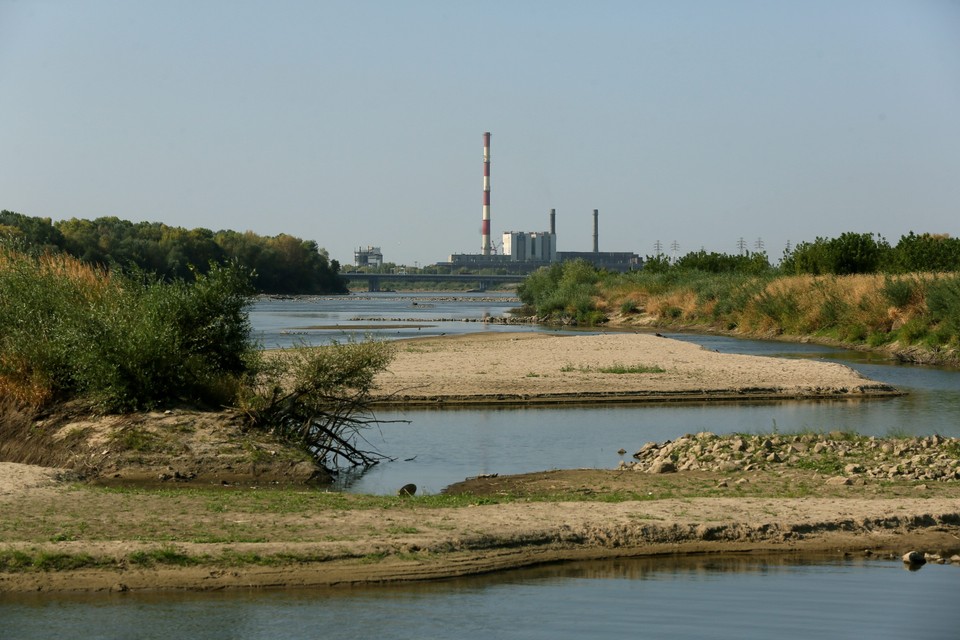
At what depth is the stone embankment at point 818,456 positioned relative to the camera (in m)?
18.7

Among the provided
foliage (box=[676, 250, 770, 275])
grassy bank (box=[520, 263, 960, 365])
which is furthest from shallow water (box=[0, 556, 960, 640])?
foliage (box=[676, 250, 770, 275])

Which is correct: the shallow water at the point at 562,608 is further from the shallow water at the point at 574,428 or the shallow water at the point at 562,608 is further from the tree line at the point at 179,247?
the tree line at the point at 179,247

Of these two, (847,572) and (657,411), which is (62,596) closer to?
(847,572)

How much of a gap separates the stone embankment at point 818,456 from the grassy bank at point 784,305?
3042 centimetres

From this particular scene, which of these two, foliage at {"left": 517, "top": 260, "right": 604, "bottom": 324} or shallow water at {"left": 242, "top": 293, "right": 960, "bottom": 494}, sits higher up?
foliage at {"left": 517, "top": 260, "right": 604, "bottom": 324}

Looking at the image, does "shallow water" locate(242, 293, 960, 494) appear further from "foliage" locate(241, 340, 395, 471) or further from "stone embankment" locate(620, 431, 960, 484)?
"stone embankment" locate(620, 431, 960, 484)

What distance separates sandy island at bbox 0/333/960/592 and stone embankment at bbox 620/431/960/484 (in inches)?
22.9

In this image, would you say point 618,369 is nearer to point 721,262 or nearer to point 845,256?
point 845,256

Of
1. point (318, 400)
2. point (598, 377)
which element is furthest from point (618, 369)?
point (318, 400)

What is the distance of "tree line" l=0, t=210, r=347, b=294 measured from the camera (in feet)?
384

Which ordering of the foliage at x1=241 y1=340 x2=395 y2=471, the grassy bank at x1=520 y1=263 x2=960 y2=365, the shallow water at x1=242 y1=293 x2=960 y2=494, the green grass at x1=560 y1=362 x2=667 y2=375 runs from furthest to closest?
the grassy bank at x1=520 y1=263 x2=960 y2=365 < the green grass at x1=560 y1=362 x2=667 y2=375 < the shallow water at x1=242 y1=293 x2=960 y2=494 < the foliage at x1=241 y1=340 x2=395 y2=471

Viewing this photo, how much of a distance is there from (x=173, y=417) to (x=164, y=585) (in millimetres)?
8820

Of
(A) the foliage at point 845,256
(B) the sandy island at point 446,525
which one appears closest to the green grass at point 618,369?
(B) the sandy island at point 446,525

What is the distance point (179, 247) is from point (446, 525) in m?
131
